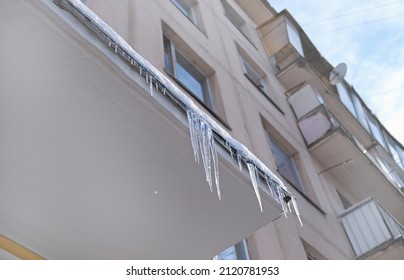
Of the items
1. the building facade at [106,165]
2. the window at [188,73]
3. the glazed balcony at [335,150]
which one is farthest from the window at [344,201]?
the building facade at [106,165]

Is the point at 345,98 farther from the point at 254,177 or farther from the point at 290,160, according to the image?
the point at 254,177

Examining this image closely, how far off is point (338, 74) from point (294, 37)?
1.77 meters

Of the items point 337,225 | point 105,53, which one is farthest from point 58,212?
point 337,225

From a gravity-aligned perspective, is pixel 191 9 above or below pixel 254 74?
below

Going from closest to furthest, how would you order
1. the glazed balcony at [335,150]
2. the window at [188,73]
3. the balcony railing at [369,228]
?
the window at [188,73] → the balcony railing at [369,228] → the glazed balcony at [335,150]

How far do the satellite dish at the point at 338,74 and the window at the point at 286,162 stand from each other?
5.61 meters

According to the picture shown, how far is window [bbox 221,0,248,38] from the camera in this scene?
12.6 m

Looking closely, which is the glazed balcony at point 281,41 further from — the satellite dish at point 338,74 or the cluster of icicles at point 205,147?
the cluster of icicles at point 205,147

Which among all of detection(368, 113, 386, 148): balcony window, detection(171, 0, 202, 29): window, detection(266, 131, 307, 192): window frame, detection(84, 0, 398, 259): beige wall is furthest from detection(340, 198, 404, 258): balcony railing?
detection(368, 113, 386, 148): balcony window

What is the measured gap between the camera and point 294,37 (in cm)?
1387

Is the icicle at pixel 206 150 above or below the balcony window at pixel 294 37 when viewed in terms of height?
below

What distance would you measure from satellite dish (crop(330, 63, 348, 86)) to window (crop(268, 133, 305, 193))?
221 inches

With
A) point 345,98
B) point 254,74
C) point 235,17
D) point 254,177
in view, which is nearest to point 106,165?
point 254,177

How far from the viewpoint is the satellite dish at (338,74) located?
45.6ft
